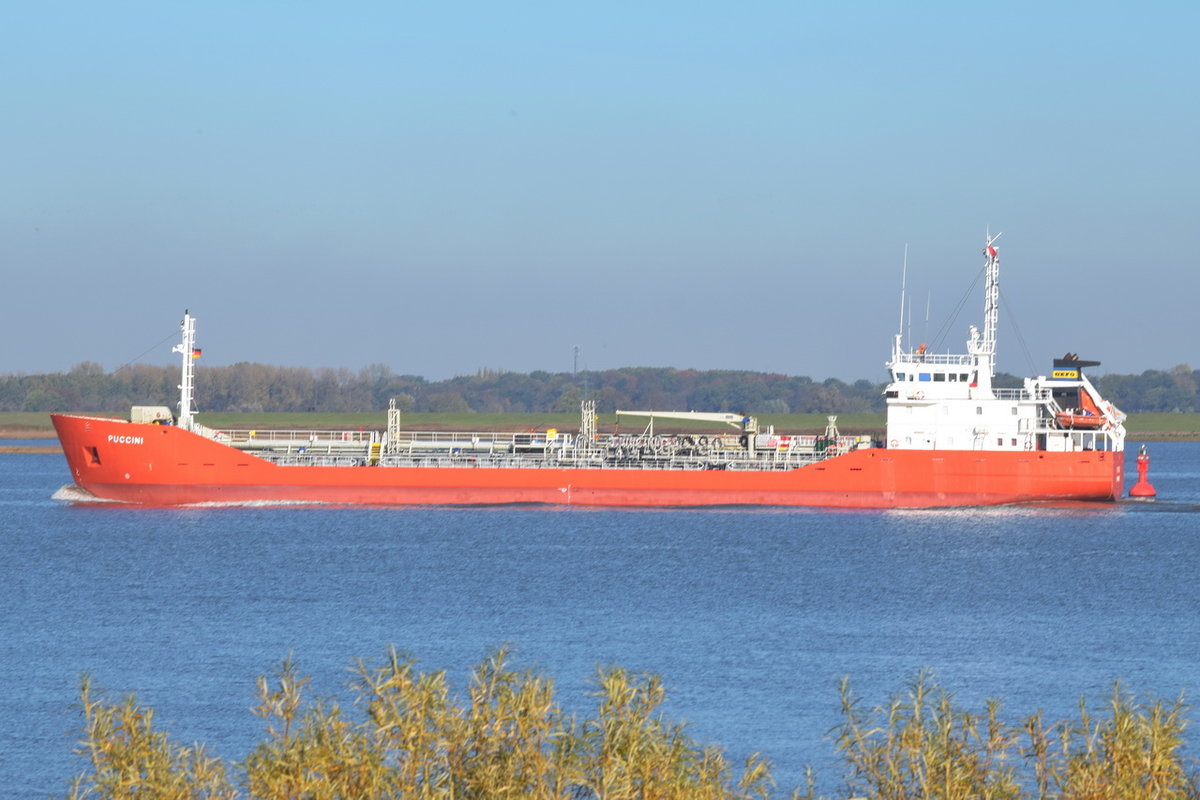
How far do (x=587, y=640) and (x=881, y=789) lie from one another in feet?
42.4

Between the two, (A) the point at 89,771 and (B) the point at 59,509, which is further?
(B) the point at 59,509

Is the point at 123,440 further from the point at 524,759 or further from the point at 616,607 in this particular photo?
the point at 524,759

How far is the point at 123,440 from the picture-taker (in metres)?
40.0

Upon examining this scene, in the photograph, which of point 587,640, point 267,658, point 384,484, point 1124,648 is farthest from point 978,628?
point 384,484

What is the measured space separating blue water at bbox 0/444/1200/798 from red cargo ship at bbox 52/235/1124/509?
72cm

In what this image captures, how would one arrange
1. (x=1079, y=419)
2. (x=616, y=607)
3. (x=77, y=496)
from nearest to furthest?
(x=616, y=607), (x=1079, y=419), (x=77, y=496)

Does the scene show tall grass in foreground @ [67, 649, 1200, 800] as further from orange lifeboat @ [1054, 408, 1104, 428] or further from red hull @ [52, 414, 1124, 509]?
orange lifeboat @ [1054, 408, 1104, 428]

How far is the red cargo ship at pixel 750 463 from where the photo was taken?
130ft

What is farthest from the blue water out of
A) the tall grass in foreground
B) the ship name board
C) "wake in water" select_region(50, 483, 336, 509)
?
the tall grass in foreground

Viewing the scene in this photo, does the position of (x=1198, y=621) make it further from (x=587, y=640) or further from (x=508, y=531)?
(x=508, y=531)

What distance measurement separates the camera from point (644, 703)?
9.90m

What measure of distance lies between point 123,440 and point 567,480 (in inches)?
468

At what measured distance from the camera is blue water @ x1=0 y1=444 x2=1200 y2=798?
18.7m

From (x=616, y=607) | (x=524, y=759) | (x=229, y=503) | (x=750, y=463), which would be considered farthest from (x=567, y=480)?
(x=524, y=759)
